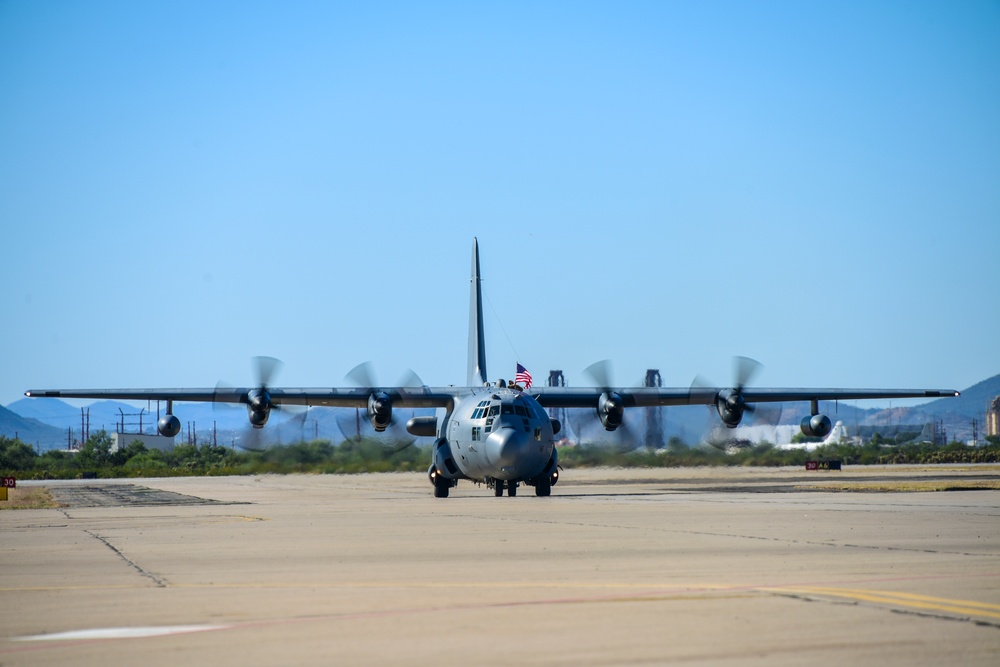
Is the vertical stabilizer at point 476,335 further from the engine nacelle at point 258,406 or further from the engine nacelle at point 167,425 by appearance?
the engine nacelle at point 167,425

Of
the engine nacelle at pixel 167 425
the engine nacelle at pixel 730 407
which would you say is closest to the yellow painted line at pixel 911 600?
the engine nacelle at pixel 730 407

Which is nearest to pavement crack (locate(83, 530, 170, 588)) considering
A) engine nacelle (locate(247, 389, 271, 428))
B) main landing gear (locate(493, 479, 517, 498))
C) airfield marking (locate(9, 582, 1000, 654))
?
airfield marking (locate(9, 582, 1000, 654))

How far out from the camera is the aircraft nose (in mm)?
34375

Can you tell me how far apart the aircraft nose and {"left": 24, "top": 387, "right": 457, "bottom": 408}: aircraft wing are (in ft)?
23.7

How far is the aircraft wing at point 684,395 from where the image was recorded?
43.2 metres

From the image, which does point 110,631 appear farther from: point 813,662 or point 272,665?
point 813,662

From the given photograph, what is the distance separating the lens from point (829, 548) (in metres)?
16.5

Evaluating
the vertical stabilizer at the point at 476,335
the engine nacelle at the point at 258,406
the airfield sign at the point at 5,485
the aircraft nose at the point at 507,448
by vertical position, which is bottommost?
the airfield sign at the point at 5,485

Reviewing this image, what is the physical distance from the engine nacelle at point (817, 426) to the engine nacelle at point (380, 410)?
16.3 meters

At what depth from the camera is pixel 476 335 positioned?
47.2 meters

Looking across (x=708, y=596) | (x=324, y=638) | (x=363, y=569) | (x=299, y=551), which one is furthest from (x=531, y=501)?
(x=324, y=638)

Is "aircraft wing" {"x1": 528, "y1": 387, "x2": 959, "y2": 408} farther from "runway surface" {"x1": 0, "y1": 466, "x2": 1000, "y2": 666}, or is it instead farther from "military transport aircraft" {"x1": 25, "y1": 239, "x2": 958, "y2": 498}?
"runway surface" {"x1": 0, "y1": 466, "x2": 1000, "y2": 666}

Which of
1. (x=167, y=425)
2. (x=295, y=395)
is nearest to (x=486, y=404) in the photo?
(x=295, y=395)

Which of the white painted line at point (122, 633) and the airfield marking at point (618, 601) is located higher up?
the white painted line at point (122, 633)
